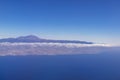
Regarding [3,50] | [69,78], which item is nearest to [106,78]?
[69,78]

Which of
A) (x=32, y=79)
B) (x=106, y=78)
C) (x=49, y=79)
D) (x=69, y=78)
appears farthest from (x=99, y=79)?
(x=32, y=79)

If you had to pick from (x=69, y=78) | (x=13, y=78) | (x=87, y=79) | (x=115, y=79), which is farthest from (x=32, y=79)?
(x=115, y=79)

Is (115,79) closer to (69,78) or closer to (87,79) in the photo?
(87,79)

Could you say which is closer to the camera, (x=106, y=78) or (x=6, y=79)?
(x=6, y=79)

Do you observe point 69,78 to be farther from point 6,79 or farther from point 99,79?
point 6,79

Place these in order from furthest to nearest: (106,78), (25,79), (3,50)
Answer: (3,50) → (106,78) → (25,79)

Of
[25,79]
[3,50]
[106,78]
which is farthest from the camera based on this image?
[3,50]

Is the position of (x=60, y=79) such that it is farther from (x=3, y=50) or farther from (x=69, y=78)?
(x=3, y=50)

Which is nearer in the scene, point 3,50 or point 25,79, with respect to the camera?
point 25,79
